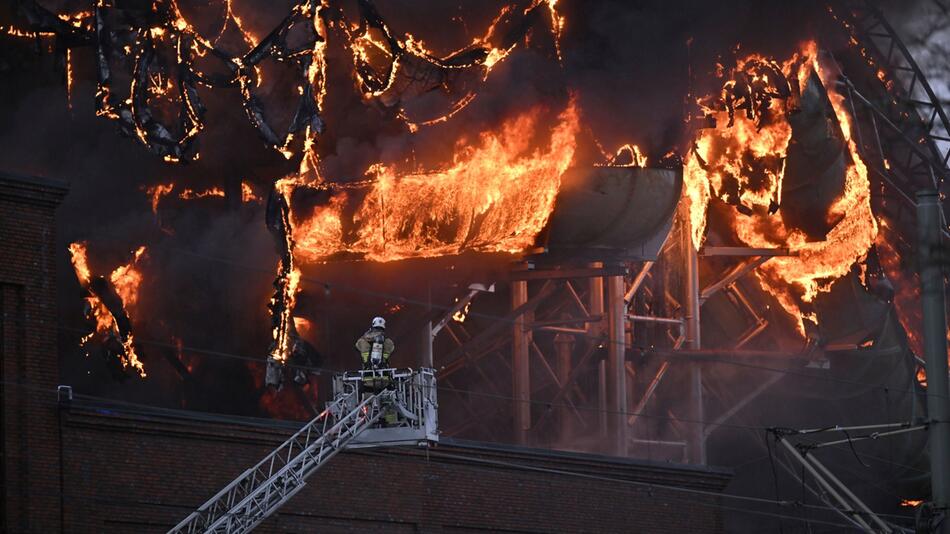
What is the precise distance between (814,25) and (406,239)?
1220 centimetres

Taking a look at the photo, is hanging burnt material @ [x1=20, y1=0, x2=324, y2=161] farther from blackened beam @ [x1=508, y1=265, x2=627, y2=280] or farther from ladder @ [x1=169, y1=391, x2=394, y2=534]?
ladder @ [x1=169, y1=391, x2=394, y2=534]

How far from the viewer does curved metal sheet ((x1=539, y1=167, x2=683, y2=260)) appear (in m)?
38.3

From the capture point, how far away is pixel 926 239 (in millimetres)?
24188

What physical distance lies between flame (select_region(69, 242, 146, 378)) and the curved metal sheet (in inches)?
293

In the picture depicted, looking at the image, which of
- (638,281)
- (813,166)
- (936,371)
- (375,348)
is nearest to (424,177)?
(638,281)

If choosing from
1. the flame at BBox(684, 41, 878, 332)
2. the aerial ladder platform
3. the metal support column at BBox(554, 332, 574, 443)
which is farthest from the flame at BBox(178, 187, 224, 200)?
the aerial ladder platform

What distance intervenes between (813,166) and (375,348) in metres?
19.9

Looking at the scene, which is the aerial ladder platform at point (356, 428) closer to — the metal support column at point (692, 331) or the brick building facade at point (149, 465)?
the brick building facade at point (149, 465)

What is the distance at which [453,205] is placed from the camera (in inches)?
1484

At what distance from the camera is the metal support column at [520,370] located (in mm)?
41625

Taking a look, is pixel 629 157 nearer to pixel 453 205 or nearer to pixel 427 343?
pixel 453 205

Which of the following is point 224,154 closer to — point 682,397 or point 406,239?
point 406,239

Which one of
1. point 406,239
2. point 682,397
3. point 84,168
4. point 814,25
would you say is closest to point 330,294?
point 406,239

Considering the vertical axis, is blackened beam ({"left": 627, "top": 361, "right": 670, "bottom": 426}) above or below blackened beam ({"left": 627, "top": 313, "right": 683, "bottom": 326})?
below
